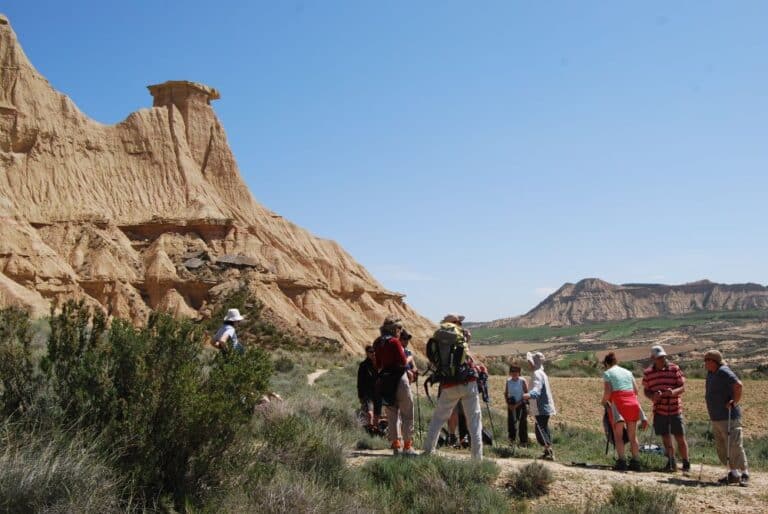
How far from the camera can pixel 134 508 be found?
5125 mm

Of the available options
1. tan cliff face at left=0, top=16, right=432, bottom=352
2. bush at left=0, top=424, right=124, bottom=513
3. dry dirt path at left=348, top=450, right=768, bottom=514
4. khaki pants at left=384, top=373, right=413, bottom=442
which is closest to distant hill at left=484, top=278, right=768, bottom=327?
tan cliff face at left=0, top=16, right=432, bottom=352

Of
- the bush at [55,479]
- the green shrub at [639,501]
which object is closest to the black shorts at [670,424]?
the green shrub at [639,501]

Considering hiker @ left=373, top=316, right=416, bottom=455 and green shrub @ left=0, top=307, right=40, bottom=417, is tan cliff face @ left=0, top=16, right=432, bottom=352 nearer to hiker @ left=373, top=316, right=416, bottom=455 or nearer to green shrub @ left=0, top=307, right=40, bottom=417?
green shrub @ left=0, top=307, right=40, bottom=417

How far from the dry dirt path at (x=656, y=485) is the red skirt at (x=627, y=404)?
0.70 m

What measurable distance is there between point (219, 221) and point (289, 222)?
39.8 ft

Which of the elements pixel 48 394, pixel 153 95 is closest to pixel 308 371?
pixel 48 394

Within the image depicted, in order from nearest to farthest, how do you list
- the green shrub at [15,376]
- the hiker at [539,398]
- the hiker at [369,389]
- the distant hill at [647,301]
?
the green shrub at [15,376] → the hiker at [539,398] → the hiker at [369,389] → the distant hill at [647,301]

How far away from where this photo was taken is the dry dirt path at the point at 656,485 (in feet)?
22.5

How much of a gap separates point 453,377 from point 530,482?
4.59 ft

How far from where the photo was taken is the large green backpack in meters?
7.64

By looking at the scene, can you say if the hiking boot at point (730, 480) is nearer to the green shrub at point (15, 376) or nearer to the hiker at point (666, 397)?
the hiker at point (666, 397)

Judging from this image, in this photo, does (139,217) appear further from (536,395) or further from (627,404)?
(627,404)

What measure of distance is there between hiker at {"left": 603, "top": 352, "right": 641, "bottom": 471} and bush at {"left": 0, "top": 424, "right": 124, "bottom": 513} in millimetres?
6027

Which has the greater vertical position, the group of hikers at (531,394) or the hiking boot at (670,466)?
the group of hikers at (531,394)
